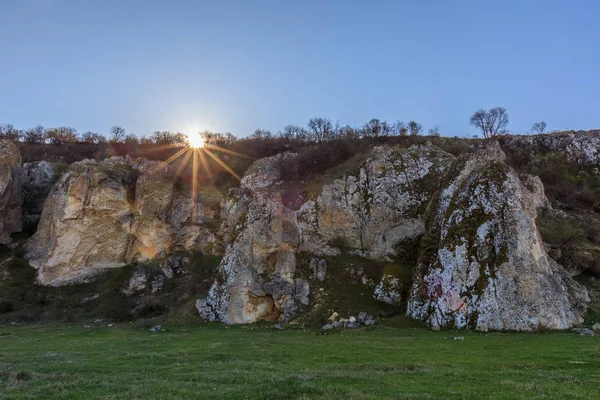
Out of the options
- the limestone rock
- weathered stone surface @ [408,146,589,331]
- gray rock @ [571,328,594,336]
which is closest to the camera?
gray rock @ [571,328,594,336]

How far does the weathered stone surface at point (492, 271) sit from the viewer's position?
107ft

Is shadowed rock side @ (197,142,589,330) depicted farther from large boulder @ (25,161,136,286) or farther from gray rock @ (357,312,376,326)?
large boulder @ (25,161,136,286)

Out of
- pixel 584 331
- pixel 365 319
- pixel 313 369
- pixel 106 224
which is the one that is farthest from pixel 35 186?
pixel 584 331

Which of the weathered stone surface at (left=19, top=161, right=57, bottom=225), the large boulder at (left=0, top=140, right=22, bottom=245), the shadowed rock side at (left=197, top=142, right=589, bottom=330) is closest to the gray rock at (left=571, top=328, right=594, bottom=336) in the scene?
the shadowed rock side at (left=197, top=142, right=589, bottom=330)

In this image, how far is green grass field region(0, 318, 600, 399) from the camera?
12.3 meters

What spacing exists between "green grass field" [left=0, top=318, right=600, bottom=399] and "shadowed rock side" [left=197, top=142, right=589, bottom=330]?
750 cm

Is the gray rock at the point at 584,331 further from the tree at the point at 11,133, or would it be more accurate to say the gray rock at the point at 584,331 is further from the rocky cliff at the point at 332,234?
the tree at the point at 11,133

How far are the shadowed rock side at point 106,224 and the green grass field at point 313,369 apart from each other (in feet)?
118

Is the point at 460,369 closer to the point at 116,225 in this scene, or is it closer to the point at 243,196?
the point at 243,196

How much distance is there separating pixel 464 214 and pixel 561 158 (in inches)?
2484

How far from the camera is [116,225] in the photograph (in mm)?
65375

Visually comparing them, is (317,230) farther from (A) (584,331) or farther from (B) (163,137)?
(B) (163,137)

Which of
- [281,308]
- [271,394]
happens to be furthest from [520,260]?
[271,394]

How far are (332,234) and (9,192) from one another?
200ft
